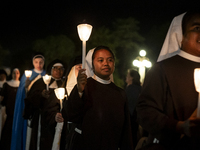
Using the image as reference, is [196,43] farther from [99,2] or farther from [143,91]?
[99,2]

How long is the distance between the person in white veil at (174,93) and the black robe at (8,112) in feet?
26.2

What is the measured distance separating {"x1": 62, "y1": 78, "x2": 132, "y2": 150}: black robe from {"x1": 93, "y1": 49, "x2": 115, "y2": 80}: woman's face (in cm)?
18

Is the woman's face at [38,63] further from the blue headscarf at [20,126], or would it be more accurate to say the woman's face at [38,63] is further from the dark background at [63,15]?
the dark background at [63,15]

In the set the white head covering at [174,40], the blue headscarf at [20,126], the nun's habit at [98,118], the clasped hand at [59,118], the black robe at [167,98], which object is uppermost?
the white head covering at [174,40]

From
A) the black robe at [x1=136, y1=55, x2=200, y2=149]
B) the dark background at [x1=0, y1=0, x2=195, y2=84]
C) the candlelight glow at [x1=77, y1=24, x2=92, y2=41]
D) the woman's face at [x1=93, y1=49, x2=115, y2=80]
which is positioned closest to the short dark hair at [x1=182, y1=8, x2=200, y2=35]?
the black robe at [x1=136, y1=55, x2=200, y2=149]

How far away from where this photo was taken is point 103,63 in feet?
11.1

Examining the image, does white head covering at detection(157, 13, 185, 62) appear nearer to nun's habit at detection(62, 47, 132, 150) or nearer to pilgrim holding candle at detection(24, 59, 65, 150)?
nun's habit at detection(62, 47, 132, 150)

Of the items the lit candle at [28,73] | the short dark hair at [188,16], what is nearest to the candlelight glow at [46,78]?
the lit candle at [28,73]

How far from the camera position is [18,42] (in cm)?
2953

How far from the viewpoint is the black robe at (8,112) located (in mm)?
8805

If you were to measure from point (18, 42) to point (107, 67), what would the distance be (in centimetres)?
2833

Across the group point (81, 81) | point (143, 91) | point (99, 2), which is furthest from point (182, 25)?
point (99, 2)

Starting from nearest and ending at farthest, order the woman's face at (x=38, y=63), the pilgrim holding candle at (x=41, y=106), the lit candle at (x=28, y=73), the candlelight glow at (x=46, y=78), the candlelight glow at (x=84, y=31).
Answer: the candlelight glow at (x=84, y=31)
the pilgrim holding candle at (x=41, y=106)
the candlelight glow at (x=46, y=78)
the lit candle at (x=28, y=73)
the woman's face at (x=38, y=63)

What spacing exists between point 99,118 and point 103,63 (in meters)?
0.77
